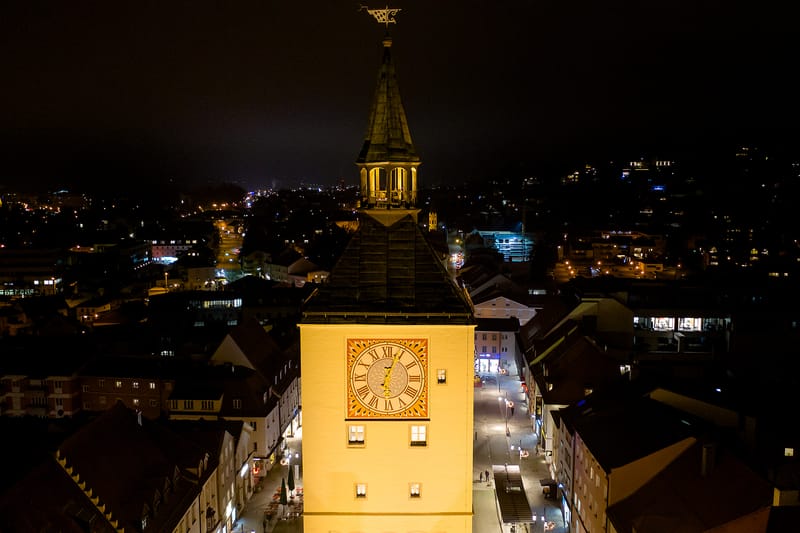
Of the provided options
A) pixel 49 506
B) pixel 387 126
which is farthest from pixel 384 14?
pixel 49 506

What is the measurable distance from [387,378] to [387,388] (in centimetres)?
27

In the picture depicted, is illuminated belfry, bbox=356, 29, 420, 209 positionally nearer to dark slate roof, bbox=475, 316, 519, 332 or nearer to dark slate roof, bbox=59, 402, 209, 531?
dark slate roof, bbox=59, 402, 209, 531

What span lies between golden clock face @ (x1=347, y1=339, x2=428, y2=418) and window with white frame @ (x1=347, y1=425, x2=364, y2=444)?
342 mm

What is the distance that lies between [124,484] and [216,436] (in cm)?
853

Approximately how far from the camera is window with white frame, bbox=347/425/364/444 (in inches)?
758

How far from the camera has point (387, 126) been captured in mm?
19547

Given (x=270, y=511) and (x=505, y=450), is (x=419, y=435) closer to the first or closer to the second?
(x=270, y=511)

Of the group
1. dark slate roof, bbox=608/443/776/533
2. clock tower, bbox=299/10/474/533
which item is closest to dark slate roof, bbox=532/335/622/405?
dark slate roof, bbox=608/443/776/533

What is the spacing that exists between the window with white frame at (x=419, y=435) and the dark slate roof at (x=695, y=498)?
40.8 ft

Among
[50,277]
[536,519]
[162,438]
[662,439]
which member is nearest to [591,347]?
[536,519]

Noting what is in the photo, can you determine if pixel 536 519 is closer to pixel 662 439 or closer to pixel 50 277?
pixel 662 439

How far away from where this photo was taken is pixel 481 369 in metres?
Answer: 69.4

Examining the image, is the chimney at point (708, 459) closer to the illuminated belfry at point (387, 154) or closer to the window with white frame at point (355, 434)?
the window with white frame at point (355, 434)

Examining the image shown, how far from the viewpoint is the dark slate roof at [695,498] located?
25.2 m
